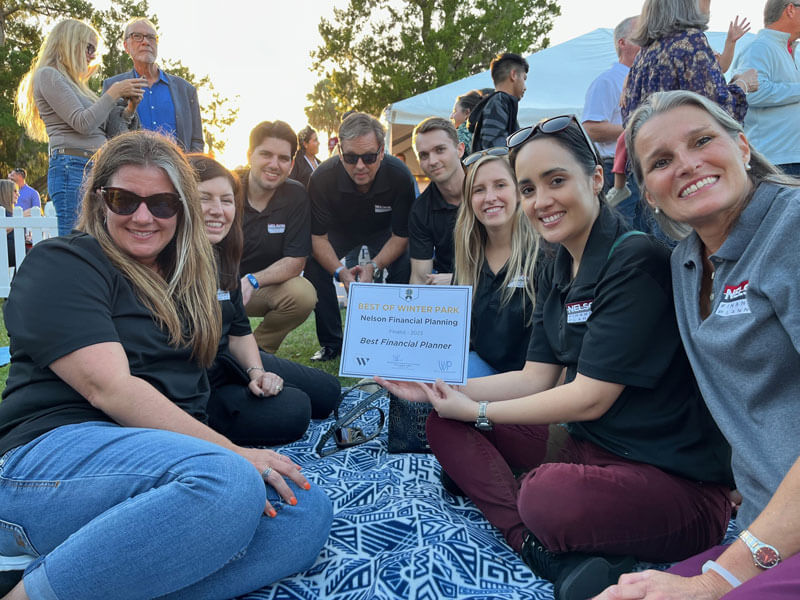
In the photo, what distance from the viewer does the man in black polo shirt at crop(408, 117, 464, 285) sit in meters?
4.42

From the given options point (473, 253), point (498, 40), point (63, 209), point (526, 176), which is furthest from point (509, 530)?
point (498, 40)

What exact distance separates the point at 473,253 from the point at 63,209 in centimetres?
356

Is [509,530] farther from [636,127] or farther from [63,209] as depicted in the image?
[63,209]

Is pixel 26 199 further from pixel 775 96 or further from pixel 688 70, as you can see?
pixel 775 96

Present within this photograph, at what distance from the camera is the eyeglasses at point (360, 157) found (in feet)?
15.7

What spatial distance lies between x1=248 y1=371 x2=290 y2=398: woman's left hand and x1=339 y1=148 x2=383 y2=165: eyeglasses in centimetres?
228

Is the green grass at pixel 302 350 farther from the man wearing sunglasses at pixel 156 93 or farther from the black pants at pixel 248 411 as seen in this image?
the man wearing sunglasses at pixel 156 93

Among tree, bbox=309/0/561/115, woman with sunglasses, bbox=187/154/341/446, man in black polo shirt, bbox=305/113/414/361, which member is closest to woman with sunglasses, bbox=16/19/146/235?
man in black polo shirt, bbox=305/113/414/361

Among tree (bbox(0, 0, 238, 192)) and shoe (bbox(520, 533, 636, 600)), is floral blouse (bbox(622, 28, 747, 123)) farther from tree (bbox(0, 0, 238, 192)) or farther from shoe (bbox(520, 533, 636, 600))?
tree (bbox(0, 0, 238, 192))

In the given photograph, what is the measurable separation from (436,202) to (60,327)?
3.19 m

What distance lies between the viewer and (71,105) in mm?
4559

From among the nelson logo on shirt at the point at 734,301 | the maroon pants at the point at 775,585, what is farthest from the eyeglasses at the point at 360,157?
the maroon pants at the point at 775,585

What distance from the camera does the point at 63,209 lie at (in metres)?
4.84

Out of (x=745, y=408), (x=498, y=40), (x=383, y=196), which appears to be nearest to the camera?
(x=745, y=408)
